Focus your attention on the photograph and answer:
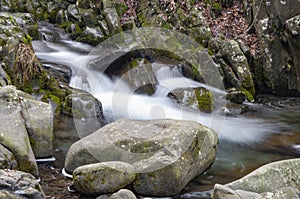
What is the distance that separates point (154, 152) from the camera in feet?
18.0

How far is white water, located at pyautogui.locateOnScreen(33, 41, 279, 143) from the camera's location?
28.6ft

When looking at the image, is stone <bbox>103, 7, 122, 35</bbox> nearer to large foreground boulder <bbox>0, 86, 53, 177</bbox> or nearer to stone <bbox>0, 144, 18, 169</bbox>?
large foreground boulder <bbox>0, 86, 53, 177</bbox>

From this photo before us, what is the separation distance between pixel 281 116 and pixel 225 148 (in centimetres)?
321

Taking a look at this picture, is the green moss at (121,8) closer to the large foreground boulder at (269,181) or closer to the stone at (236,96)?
the stone at (236,96)

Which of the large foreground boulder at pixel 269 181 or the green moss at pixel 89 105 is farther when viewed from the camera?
the green moss at pixel 89 105

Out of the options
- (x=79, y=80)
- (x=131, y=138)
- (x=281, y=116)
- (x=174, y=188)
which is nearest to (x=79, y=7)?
(x=79, y=80)

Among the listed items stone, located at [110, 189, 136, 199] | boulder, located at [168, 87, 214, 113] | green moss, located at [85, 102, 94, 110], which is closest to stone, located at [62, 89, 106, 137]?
green moss, located at [85, 102, 94, 110]

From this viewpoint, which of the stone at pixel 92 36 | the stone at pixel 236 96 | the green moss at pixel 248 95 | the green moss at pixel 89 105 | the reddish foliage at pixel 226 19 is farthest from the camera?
the stone at pixel 92 36

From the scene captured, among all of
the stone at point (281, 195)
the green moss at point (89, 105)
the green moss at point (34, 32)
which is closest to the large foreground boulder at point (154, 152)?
the stone at point (281, 195)

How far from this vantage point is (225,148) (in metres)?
7.43

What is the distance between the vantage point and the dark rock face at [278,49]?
11.0 metres

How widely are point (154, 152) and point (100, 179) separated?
3.14 feet

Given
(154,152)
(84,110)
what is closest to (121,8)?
(84,110)

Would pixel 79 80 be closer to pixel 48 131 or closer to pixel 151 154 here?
pixel 48 131
